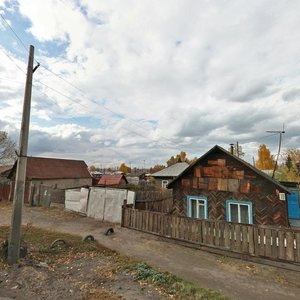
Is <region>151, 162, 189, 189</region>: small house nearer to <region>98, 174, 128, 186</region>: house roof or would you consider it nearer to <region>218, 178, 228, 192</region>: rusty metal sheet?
<region>98, 174, 128, 186</region>: house roof

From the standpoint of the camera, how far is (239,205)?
38.9 ft

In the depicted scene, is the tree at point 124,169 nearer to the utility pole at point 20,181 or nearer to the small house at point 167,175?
the small house at point 167,175

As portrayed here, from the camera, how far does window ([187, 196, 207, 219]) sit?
13.0 metres

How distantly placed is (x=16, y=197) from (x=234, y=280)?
747 cm

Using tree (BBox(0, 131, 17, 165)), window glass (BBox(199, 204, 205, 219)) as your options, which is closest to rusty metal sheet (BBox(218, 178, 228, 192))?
window glass (BBox(199, 204, 205, 219))

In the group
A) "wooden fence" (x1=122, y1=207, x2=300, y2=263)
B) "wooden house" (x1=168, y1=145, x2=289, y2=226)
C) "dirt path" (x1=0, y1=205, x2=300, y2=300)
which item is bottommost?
"dirt path" (x1=0, y1=205, x2=300, y2=300)

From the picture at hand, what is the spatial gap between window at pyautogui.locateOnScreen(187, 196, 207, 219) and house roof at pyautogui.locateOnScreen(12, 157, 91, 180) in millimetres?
21318

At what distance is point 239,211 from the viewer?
1187 centimetres

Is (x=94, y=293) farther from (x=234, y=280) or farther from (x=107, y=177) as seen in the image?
(x=107, y=177)

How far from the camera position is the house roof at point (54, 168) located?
28.7m

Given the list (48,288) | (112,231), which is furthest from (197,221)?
(48,288)

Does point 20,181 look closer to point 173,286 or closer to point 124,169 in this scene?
point 173,286

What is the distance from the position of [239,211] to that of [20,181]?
1012cm

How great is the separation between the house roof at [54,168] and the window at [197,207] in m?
21.3
